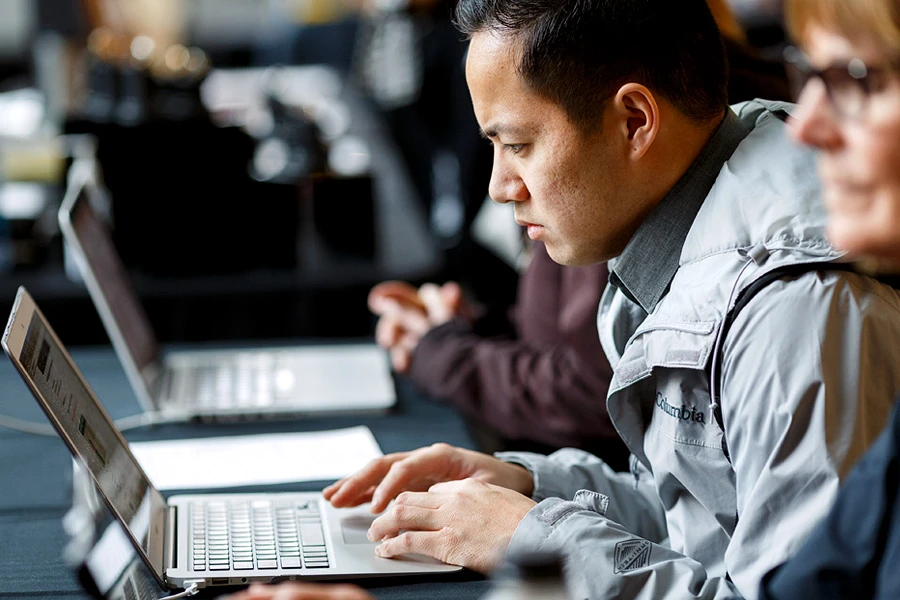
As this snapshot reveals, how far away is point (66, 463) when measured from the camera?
143cm

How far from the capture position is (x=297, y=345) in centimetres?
196

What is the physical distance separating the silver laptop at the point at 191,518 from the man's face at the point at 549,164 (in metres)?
0.35

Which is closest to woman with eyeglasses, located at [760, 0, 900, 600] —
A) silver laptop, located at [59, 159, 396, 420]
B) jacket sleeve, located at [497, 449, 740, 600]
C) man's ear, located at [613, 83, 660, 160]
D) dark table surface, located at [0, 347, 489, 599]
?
jacket sleeve, located at [497, 449, 740, 600]

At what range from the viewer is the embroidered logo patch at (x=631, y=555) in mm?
934

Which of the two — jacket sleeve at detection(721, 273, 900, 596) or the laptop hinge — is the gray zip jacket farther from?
the laptop hinge

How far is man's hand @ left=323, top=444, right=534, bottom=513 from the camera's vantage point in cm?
116

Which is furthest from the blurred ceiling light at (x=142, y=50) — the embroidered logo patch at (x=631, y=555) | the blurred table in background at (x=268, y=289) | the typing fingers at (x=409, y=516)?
the embroidered logo patch at (x=631, y=555)

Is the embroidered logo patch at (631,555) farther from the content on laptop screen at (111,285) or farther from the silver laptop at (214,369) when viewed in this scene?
the content on laptop screen at (111,285)

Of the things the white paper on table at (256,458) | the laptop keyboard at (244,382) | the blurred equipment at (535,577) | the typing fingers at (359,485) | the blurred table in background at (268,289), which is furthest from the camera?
Answer: the blurred table in background at (268,289)

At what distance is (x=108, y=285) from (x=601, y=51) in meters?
0.93

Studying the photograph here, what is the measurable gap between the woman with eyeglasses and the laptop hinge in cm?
56

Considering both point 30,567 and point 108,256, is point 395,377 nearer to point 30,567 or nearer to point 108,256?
point 108,256

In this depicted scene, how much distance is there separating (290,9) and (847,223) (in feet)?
Answer: 21.7

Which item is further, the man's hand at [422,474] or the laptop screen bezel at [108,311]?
the laptop screen bezel at [108,311]
